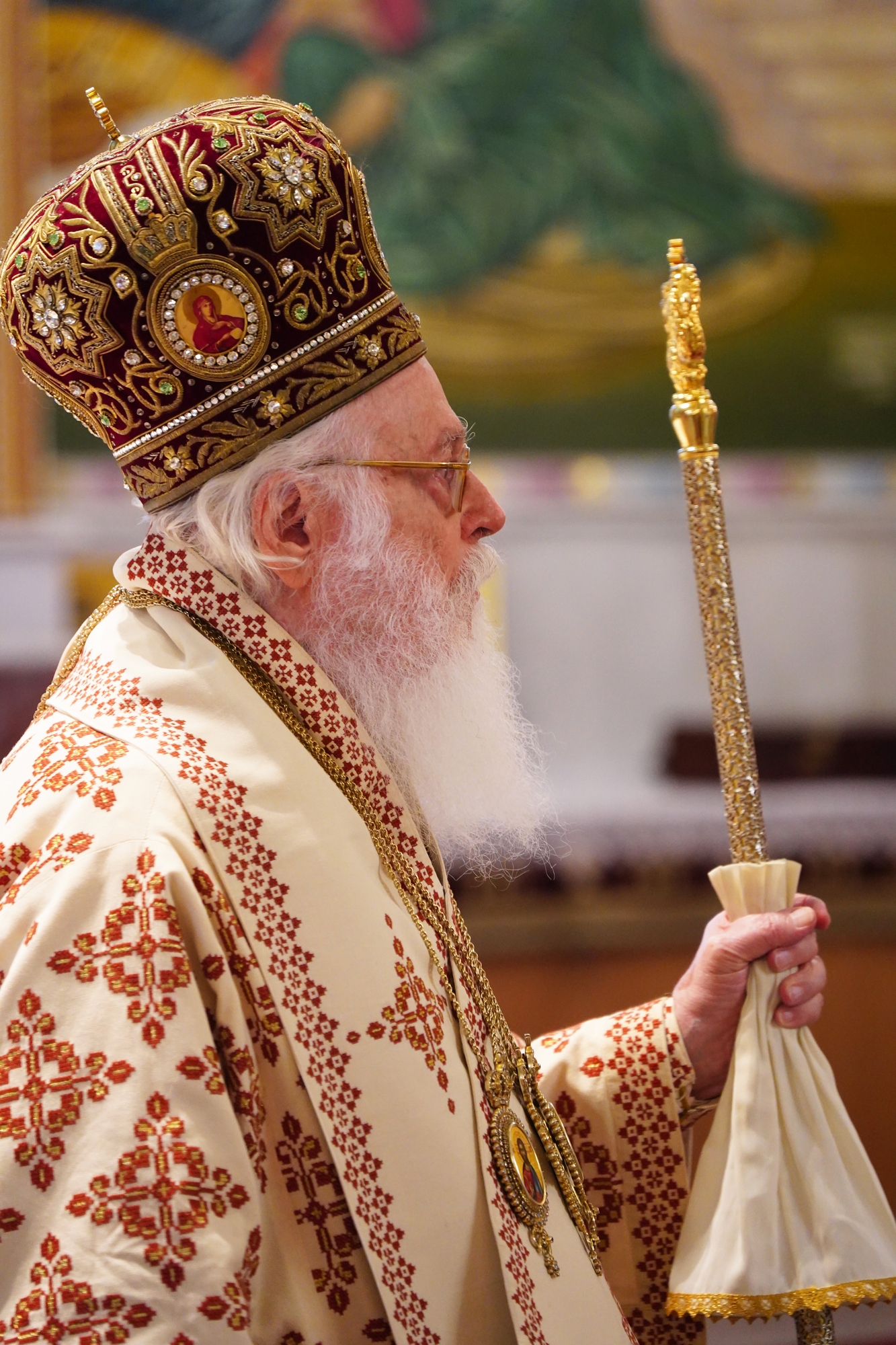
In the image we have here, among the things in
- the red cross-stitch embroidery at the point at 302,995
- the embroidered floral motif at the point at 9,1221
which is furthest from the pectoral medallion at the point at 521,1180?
the embroidered floral motif at the point at 9,1221

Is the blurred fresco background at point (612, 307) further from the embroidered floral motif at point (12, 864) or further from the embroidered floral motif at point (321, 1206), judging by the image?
the embroidered floral motif at point (12, 864)

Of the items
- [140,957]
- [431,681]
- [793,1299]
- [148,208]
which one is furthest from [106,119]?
[793,1299]

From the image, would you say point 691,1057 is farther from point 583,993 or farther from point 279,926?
point 583,993

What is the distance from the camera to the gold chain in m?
1.60

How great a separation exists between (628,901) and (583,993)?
33cm

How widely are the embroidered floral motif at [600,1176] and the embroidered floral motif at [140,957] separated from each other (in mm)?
854

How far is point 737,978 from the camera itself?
1822 mm

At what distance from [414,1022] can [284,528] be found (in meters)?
0.60

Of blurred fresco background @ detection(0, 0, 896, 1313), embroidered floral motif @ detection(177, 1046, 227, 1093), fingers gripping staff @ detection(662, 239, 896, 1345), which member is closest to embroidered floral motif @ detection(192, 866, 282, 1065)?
embroidered floral motif @ detection(177, 1046, 227, 1093)

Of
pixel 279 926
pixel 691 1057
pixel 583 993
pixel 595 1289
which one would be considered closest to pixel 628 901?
pixel 583 993

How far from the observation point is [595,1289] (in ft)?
5.33

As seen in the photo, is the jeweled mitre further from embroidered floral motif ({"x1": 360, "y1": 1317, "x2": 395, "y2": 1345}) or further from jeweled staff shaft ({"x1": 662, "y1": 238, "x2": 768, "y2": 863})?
embroidered floral motif ({"x1": 360, "y1": 1317, "x2": 395, "y2": 1345})

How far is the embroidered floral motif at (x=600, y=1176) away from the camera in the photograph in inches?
76.4

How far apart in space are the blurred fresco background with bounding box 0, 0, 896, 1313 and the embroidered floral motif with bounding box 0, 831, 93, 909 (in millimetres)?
3877
